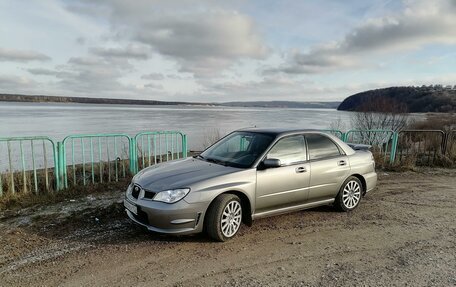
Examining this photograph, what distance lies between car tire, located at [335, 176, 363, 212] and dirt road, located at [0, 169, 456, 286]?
16cm

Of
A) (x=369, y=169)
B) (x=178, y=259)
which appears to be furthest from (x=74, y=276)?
(x=369, y=169)

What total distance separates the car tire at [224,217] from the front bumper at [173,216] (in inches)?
4.5

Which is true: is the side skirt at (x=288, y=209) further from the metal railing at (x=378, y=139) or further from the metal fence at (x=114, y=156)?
the metal railing at (x=378, y=139)

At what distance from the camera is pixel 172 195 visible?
4.25 meters

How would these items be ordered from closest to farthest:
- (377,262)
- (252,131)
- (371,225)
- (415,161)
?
(377,262)
(371,225)
(252,131)
(415,161)

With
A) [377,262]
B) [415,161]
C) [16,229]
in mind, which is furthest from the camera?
[415,161]

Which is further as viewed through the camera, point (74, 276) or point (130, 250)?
point (130, 250)

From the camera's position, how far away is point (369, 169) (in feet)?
20.6

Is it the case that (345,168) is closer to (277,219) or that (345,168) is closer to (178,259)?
(277,219)

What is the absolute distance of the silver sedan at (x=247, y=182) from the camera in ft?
14.0

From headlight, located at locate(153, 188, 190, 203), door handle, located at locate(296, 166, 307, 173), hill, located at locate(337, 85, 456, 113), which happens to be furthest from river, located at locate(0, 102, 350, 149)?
hill, located at locate(337, 85, 456, 113)

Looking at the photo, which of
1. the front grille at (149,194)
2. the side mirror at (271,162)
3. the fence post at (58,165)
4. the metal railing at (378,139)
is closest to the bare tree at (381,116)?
the metal railing at (378,139)

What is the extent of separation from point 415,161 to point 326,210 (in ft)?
21.8

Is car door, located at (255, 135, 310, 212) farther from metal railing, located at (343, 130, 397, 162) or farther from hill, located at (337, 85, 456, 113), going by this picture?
hill, located at (337, 85, 456, 113)
